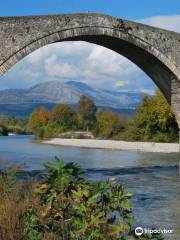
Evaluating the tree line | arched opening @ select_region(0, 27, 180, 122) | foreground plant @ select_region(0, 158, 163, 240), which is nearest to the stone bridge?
arched opening @ select_region(0, 27, 180, 122)

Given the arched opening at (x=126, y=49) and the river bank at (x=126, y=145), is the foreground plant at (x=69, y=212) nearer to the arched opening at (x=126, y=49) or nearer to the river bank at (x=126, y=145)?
the arched opening at (x=126, y=49)

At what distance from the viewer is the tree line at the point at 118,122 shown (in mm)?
44688

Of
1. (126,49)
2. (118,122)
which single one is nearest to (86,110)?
(118,122)

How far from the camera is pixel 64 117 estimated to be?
7631 cm

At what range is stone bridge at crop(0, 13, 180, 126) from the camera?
16.3m

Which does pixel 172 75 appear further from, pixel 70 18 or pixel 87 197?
pixel 87 197

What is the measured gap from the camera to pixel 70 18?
17.5 m

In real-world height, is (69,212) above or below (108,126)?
below

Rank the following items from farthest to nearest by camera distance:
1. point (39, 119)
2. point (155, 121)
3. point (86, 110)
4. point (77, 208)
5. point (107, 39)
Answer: point (86, 110)
point (39, 119)
point (155, 121)
point (107, 39)
point (77, 208)

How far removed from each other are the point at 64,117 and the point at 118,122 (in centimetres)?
1906

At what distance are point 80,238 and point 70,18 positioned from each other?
1250 cm

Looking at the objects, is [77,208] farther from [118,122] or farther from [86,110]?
[86,110]

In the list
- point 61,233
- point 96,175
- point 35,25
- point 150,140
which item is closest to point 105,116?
point 150,140

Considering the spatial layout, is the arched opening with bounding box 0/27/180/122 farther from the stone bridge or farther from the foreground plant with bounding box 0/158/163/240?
the foreground plant with bounding box 0/158/163/240
